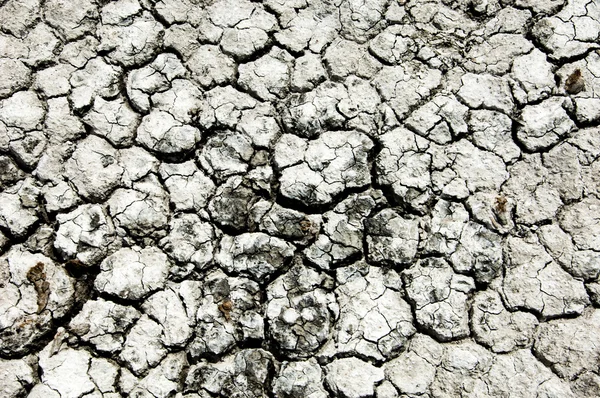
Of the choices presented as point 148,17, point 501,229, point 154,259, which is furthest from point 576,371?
point 148,17

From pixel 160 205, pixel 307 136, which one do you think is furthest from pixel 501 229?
pixel 160 205

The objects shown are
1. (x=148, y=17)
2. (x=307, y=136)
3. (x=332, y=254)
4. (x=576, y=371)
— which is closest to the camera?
(x=576, y=371)

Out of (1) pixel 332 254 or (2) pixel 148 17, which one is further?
(2) pixel 148 17

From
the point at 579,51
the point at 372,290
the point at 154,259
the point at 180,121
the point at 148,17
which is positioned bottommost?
the point at 154,259

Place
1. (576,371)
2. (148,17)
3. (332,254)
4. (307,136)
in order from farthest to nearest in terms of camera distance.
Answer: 1. (148,17)
2. (307,136)
3. (332,254)
4. (576,371)

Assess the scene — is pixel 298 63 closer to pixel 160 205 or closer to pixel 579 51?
pixel 160 205

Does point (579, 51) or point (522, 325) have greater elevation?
point (579, 51)
